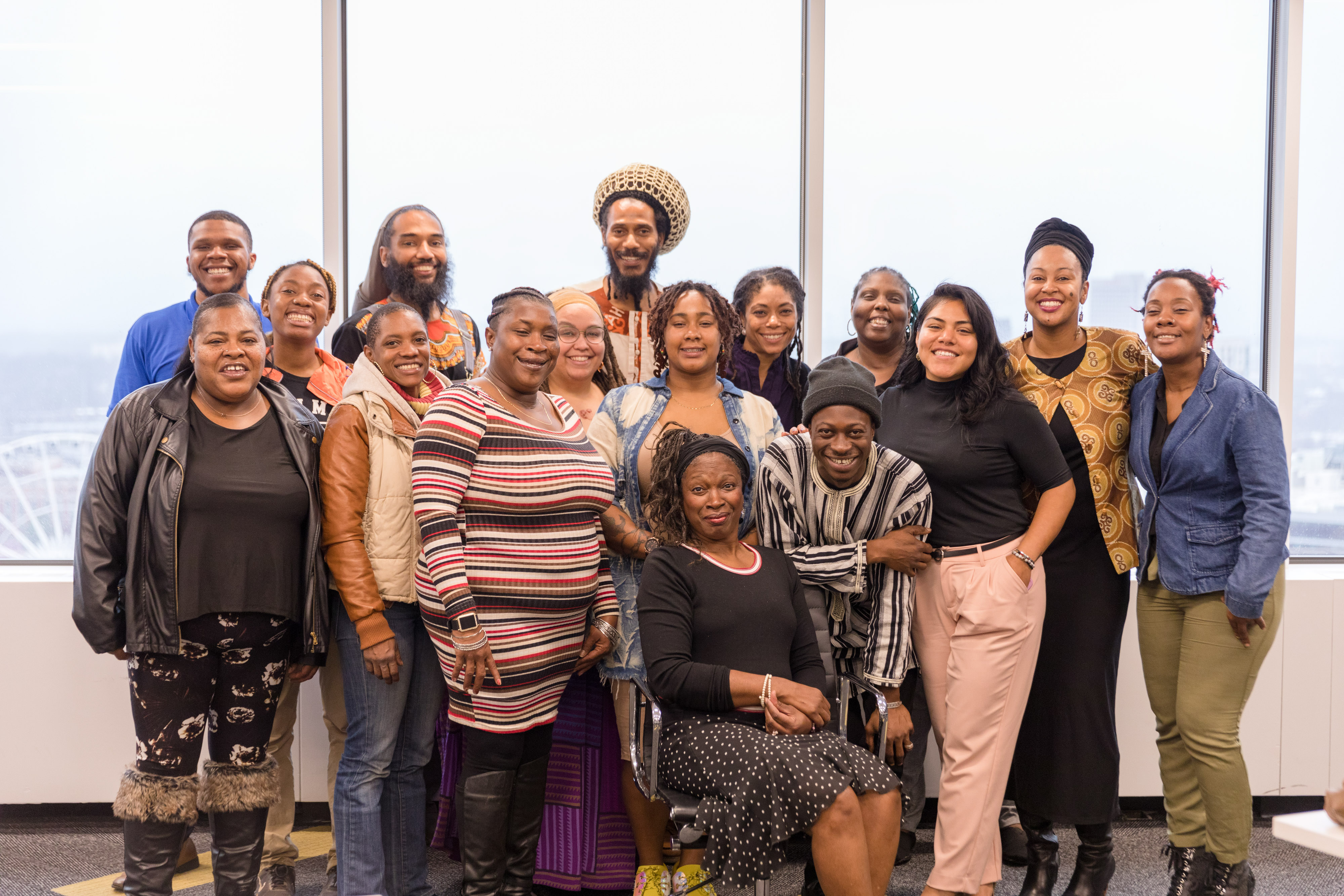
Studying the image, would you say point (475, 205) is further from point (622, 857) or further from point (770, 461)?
point (622, 857)

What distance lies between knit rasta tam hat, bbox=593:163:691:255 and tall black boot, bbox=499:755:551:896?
6.01 ft

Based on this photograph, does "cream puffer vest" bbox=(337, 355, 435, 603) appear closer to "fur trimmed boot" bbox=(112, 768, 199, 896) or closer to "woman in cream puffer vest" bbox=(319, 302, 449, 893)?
"woman in cream puffer vest" bbox=(319, 302, 449, 893)

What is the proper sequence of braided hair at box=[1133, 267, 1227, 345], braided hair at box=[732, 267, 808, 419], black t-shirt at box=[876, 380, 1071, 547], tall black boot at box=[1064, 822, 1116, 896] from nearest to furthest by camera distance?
black t-shirt at box=[876, 380, 1071, 547] → braided hair at box=[1133, 267, 1227, 345] → tall black boot at box=[1064, 822, 1116, 896] → braided hair at box=[732, 267, 808, 419]

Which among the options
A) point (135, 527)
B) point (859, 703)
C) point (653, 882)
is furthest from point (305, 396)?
point (859, 703)

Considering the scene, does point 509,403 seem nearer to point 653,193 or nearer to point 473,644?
point 473,644

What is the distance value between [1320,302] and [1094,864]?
2728mm

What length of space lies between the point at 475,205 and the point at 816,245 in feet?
4.69

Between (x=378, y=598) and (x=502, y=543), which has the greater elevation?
(x=502, y=543)

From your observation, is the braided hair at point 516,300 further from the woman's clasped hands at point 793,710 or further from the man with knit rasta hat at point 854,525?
the woman's clasped hands at point 793,710

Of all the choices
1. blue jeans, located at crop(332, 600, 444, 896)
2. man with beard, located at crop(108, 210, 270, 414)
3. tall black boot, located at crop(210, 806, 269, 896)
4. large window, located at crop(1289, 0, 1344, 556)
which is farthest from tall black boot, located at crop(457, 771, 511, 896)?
large window, located at crop(1289, 0, 1344, 556)

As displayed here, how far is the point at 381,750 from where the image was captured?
268 cm

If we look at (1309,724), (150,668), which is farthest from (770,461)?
(1309,724)

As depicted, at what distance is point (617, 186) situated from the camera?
3.47 metres

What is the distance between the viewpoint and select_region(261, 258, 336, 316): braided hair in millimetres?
3186
